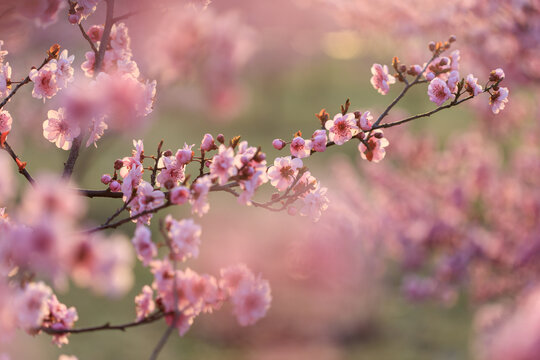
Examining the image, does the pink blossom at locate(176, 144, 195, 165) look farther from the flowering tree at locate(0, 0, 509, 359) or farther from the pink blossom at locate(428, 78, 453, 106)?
the pink blossom at locate(428, 78, 453, 106)

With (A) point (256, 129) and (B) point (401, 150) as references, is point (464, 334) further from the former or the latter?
(A) point (256, 129)

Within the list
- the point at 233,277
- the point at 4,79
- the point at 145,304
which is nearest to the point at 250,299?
the point at 233,277

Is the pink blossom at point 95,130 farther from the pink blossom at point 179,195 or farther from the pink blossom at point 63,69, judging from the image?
the pink blossom at point 179,195

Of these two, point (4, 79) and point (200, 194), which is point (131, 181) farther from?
point (4, 79)

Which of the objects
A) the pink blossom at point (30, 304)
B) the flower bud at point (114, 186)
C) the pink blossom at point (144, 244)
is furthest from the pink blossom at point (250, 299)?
the pink blossom at point (30, 304)

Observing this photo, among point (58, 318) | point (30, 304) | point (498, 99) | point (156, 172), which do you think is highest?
point (498, 99)

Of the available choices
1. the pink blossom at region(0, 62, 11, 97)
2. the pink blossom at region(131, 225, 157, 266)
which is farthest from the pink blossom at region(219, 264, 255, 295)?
the pink blossom at region(0, 62, 11, 97)
